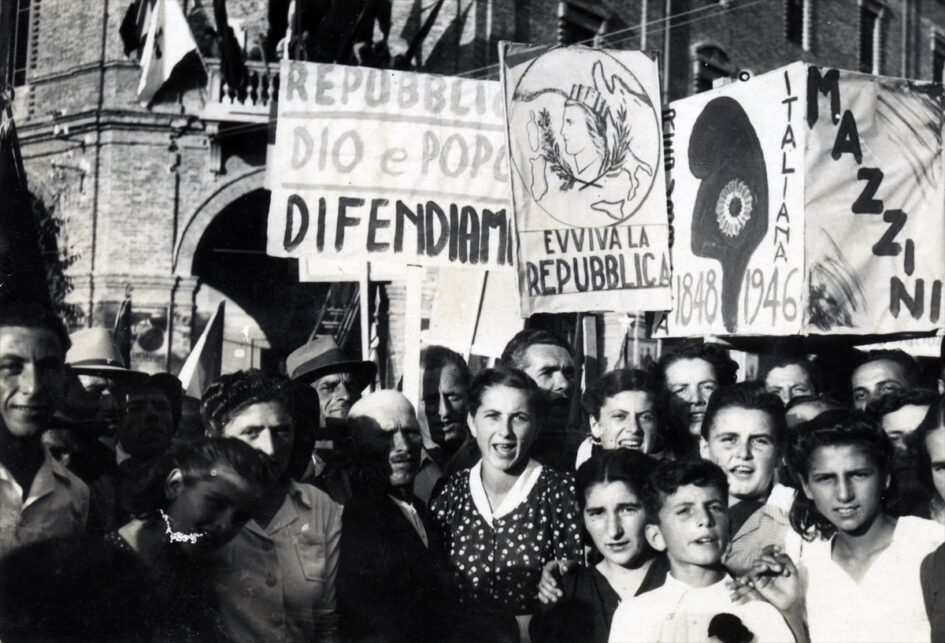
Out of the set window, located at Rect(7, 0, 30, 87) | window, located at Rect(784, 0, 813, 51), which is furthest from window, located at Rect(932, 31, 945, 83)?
window, located at Rect(7, 0, 30, 87)

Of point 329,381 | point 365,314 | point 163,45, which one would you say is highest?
point 163,45

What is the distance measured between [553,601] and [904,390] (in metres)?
1.69

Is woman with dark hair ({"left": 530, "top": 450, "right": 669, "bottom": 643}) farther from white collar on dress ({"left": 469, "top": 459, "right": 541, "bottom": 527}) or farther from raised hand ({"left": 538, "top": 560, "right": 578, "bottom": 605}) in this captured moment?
white collar on dress ({"left": 469, "top": 459, "right": 541, "bottom": 527})

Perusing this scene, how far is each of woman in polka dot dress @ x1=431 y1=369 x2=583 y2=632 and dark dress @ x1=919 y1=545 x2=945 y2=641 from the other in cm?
104

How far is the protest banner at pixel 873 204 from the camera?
4383 millimetres

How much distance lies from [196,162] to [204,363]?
6.88 m

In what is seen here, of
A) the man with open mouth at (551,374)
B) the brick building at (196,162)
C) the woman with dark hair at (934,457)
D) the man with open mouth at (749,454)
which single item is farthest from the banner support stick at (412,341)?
the brick building at (196,162)

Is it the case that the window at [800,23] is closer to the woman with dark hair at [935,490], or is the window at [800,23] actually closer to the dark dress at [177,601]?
the woman with dark hair at [935,490]

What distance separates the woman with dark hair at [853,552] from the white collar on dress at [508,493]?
2.60ft

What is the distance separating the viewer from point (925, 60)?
62.7 ft

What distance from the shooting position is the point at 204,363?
5750 mm

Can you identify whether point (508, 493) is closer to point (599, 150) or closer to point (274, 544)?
point (274, 544)

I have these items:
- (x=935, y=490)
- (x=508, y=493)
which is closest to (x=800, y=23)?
(x=935, y=490)

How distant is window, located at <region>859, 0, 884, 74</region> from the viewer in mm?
18203
